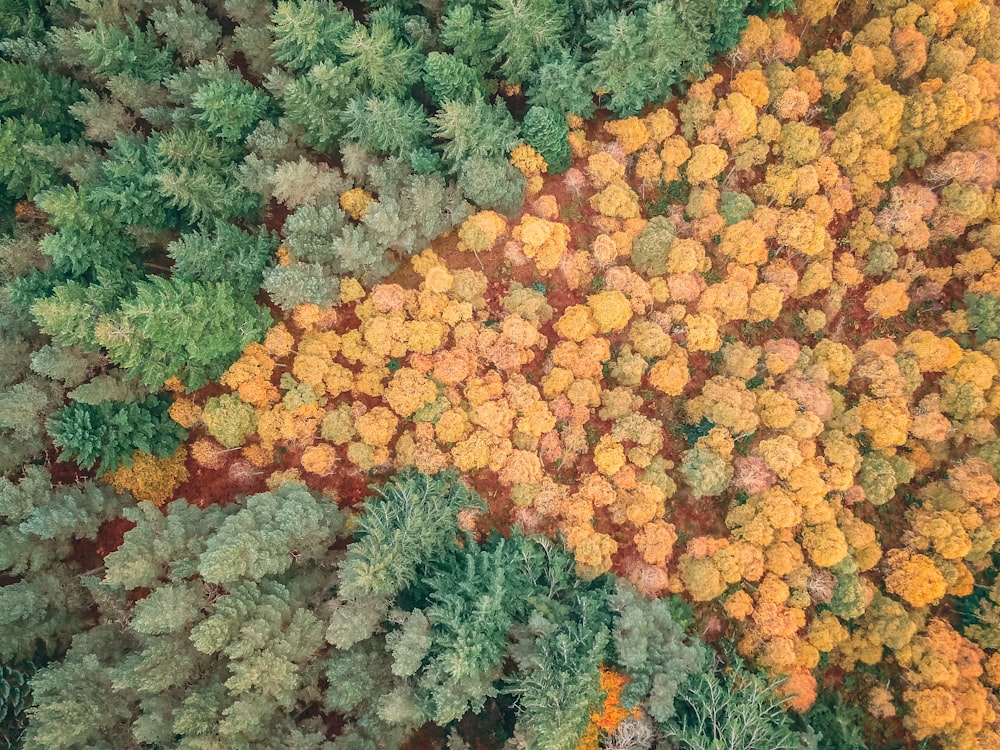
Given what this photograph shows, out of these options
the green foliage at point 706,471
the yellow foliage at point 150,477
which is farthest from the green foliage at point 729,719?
the yellow foliage at point 150,477

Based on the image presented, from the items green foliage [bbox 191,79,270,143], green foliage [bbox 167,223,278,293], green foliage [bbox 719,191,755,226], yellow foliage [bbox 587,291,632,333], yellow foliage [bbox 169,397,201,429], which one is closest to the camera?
green foliage [bbox 191,79,270,143]

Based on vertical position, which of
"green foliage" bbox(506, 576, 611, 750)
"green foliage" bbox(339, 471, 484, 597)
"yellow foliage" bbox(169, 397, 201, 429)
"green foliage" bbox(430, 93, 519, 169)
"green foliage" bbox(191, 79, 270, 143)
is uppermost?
"green foliage" bbox(191, 79, 270, 143)

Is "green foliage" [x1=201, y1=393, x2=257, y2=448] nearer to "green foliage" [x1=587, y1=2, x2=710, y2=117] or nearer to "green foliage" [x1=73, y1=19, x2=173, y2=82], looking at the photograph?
"green foliage" [x1=73, y1=19, x2=173, y2=82]

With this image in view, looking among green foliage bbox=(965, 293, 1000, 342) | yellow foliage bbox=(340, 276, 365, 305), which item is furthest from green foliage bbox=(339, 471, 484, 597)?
green foliage bbox=(965, 293, 1000, 342)

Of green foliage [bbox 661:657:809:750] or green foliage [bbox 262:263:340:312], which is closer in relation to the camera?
green foliage [bbox 661:657:809:750]

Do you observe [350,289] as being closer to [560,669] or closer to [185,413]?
[185,413]

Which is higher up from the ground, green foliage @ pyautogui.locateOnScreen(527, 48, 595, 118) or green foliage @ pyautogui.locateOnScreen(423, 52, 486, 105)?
green foliage @ pyautogui.locateOnScreen(423, 52, 486, 105)
